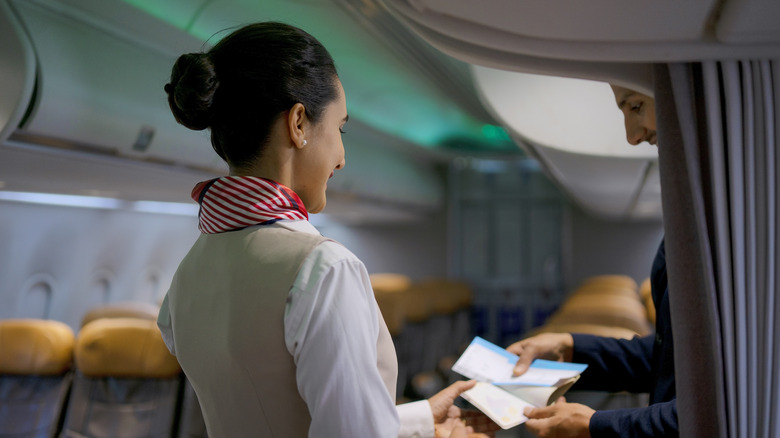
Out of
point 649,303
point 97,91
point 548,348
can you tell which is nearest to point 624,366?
point 548,348

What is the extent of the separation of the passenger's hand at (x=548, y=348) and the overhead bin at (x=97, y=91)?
197 cm

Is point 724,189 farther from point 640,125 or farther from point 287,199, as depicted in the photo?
point 287,199

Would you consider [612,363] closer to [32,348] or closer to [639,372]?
[639,372]

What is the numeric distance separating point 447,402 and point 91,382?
2.27m

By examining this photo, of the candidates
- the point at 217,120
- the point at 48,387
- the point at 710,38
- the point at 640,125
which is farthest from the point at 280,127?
the point at 48,387

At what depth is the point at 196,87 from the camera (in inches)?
40.9

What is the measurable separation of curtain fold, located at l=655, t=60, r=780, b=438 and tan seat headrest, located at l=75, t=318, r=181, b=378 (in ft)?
8.46

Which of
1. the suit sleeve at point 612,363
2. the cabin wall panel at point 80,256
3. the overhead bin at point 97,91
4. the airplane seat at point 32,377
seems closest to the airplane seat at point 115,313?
the cabin wall panel at point 80,256

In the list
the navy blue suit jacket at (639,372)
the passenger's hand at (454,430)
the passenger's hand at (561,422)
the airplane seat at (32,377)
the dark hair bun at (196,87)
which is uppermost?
the dark hair bun at (196,87)

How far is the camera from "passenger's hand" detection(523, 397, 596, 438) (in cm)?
141

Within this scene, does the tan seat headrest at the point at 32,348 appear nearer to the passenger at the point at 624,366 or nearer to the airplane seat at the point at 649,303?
the passenger at the point at 624,366

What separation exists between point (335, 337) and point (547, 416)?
0.78 m

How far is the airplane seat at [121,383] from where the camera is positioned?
9.84 feet

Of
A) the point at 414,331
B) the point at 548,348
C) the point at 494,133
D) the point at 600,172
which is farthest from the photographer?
the point at 494,133
